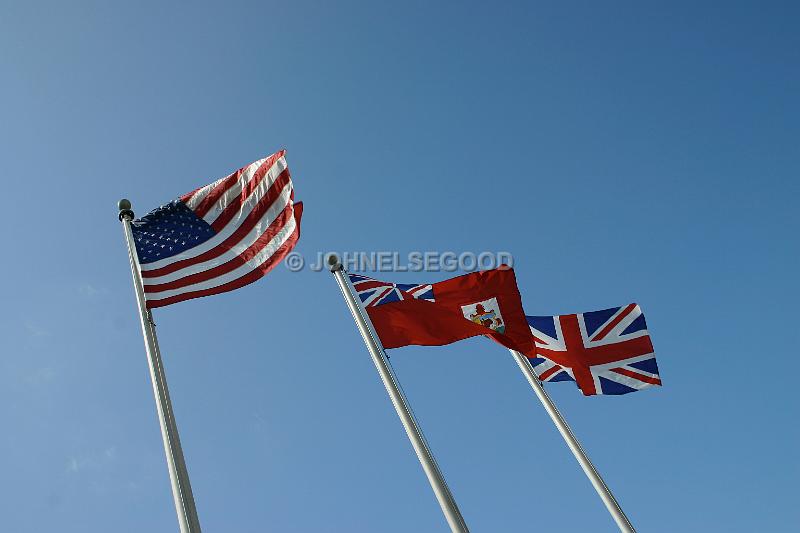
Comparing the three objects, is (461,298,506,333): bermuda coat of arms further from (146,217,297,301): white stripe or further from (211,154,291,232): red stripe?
(211,154,291,232): red stripe

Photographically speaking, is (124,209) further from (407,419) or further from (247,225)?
(407,419)

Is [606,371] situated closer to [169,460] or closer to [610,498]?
[610,498]

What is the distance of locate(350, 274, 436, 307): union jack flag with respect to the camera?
1510cm

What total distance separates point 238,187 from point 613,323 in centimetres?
1010

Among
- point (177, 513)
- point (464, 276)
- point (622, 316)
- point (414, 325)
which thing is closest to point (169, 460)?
point (177, 513)

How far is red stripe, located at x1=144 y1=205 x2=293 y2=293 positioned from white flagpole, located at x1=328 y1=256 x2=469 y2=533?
77.3 inches

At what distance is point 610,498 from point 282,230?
8.61m

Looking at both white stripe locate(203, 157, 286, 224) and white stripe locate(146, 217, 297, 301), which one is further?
white stripe locate(203, 157, 286, 224)

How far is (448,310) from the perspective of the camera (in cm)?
1495

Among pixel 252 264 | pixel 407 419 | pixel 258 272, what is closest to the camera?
pixel 407 419

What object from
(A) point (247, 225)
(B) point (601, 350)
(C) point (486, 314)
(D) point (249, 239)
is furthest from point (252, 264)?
(B) point (601, 350)

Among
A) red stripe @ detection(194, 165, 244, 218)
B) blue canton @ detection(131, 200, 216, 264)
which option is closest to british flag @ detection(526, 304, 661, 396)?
red stripe @ detection(194, 165, 244, 218)

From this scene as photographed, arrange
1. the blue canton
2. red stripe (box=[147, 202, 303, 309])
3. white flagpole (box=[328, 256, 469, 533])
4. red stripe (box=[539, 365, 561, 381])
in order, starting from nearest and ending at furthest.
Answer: white flagpole (box=[328, 256, 469, 533]), red stripe (box=[147, 202, 303, 309]), the blue canton, red stripe (box=[539, 365, 561, 381])

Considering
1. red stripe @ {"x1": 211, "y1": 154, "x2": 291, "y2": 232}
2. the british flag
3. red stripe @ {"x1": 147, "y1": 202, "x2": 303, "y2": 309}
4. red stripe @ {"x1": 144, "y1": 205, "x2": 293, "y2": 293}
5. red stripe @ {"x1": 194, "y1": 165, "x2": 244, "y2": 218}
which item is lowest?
the british flag
